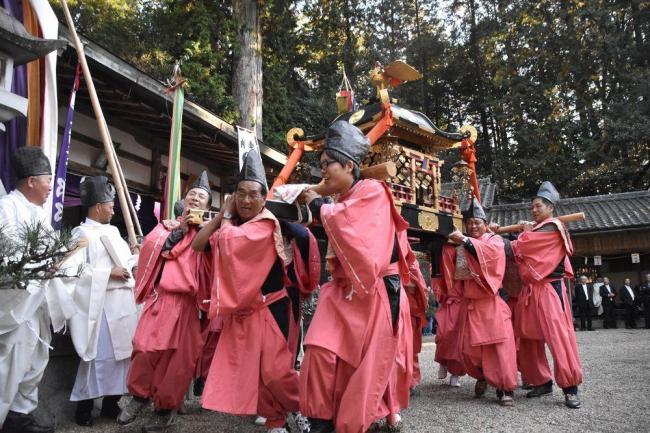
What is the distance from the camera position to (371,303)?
123 inches

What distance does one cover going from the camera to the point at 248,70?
38.2ft

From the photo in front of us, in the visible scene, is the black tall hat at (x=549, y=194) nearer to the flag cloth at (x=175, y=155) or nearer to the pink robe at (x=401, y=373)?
the pink robe at (x=401, y=373)

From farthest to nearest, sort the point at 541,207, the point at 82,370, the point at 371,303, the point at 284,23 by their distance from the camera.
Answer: the point at 284,23
the point at 541,207
the point at 82,370
the point at 371,303

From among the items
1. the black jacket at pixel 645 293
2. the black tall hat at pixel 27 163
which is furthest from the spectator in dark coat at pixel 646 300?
the black tall hat at pixel 27 163

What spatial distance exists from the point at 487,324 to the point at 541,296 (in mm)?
643

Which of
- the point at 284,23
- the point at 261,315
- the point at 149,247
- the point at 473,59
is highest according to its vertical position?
the point at 473,59

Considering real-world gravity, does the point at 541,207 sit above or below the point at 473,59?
below

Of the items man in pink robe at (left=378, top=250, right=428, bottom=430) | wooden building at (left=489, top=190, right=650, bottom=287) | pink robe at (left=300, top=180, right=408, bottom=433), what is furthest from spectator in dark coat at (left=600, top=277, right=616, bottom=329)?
pink robe at (left=300, top=180, right=408, bottom=433)

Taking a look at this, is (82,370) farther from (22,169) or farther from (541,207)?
(541,207)

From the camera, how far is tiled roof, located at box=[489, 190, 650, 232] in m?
17.2

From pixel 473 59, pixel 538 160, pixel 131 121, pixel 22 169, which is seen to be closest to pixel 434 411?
pixel 22 169

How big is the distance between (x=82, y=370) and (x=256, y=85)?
8769 millimetres

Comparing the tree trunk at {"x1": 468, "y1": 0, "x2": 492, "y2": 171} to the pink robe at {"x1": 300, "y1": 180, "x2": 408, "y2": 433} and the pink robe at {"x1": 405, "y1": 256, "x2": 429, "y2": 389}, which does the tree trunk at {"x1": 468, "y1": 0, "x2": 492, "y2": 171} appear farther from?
the pink robe at {"x1": 300, "y1": 180, "x2": 408, "y2": 433}

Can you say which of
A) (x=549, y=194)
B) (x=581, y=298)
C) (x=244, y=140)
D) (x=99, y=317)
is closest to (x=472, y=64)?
(x=581, y=298)
